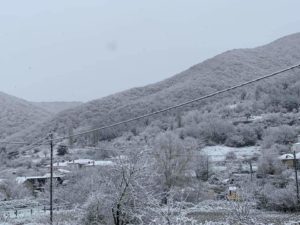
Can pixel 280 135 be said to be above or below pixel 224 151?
above

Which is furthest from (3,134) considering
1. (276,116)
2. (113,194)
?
(113,194)

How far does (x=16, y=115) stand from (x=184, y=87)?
124ft

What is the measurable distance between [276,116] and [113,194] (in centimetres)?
7143

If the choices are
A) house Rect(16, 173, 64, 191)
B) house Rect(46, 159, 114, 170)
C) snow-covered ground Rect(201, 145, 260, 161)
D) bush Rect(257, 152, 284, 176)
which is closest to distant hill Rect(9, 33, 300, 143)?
house Rect(46, 159, 114, 170)

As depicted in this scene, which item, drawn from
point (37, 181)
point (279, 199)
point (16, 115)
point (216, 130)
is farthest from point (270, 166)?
point (16, 115)

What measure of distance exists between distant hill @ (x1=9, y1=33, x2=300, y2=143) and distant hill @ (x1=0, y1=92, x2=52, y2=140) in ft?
18.9

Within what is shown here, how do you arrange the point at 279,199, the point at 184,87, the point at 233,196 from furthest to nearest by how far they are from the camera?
the point at 184,87
the point at 279,199
the point at 233,196

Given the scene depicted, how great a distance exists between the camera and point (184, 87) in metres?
103

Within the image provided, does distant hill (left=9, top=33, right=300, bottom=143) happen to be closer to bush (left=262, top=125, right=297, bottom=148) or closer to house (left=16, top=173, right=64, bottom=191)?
house (left=16, top=173, right=64, bottom=191)

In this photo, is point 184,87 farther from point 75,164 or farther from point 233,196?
point 233,196

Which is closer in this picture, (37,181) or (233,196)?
(233,196)

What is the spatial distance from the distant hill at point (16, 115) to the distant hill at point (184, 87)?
5.77 m

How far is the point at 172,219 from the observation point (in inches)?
489

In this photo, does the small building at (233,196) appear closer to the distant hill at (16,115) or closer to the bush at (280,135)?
the bush at (280,135)
